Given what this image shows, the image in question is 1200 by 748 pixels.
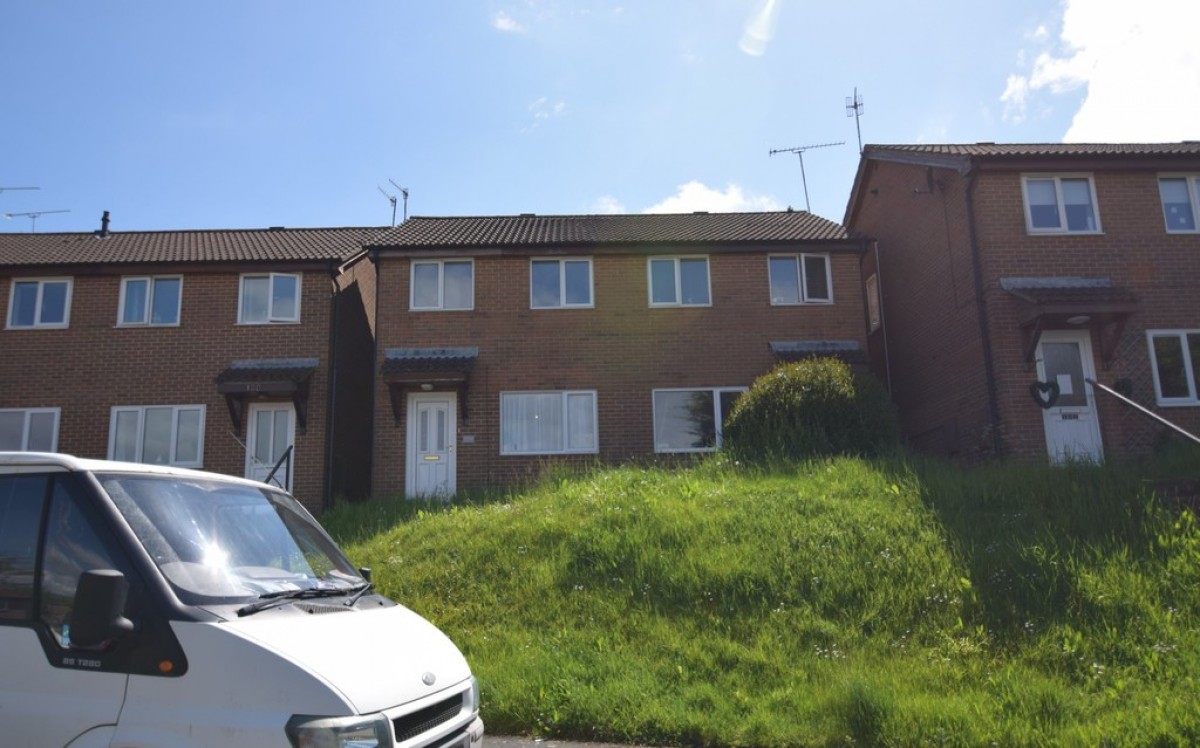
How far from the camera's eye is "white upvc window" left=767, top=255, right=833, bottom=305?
17625 millimetres

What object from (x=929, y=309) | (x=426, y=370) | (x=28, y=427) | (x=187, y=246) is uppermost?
(x=187, y=246)

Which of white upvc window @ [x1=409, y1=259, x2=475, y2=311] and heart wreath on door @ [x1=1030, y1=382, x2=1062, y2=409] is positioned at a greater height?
white upvc window @ [x1=409, y1=259, x2=475, y2=311]

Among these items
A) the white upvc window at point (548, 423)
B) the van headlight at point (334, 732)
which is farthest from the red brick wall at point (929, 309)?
the van headlight at point (334, 732)

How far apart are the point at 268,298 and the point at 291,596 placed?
14.5 m

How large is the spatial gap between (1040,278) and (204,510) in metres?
14.9

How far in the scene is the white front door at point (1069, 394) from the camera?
14.6 meters

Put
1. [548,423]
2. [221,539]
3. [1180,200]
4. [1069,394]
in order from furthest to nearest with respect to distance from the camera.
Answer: [548,423] → [1180,200] → [1069,394] → [221,539]

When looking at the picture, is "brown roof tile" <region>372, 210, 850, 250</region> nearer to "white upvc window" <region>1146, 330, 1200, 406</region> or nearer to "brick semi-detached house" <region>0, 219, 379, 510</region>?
"brick semi-detached house" <region>0, 219, 379, 510</region>

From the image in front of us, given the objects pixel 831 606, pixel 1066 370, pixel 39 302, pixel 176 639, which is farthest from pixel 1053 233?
pixel 39 302

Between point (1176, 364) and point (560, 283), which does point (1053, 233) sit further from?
Result: point (560, 283)

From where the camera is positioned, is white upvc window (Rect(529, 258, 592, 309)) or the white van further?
white upvc window (Rect(529, 258, 592, 309))

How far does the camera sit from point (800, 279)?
58.1ft

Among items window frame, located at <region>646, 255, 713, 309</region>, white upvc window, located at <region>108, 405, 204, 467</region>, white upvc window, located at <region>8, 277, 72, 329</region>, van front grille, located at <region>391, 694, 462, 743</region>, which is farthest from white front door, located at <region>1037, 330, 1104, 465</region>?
white upvc window, located at <region>8, 277, 72, 329</region>

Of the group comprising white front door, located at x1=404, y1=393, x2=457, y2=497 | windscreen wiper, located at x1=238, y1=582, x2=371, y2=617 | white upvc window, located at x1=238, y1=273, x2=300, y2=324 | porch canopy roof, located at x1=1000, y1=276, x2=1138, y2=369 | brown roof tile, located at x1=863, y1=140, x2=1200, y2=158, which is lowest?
windscreen wiper, located at x1=238, y1=582, x2=371, y2=617
